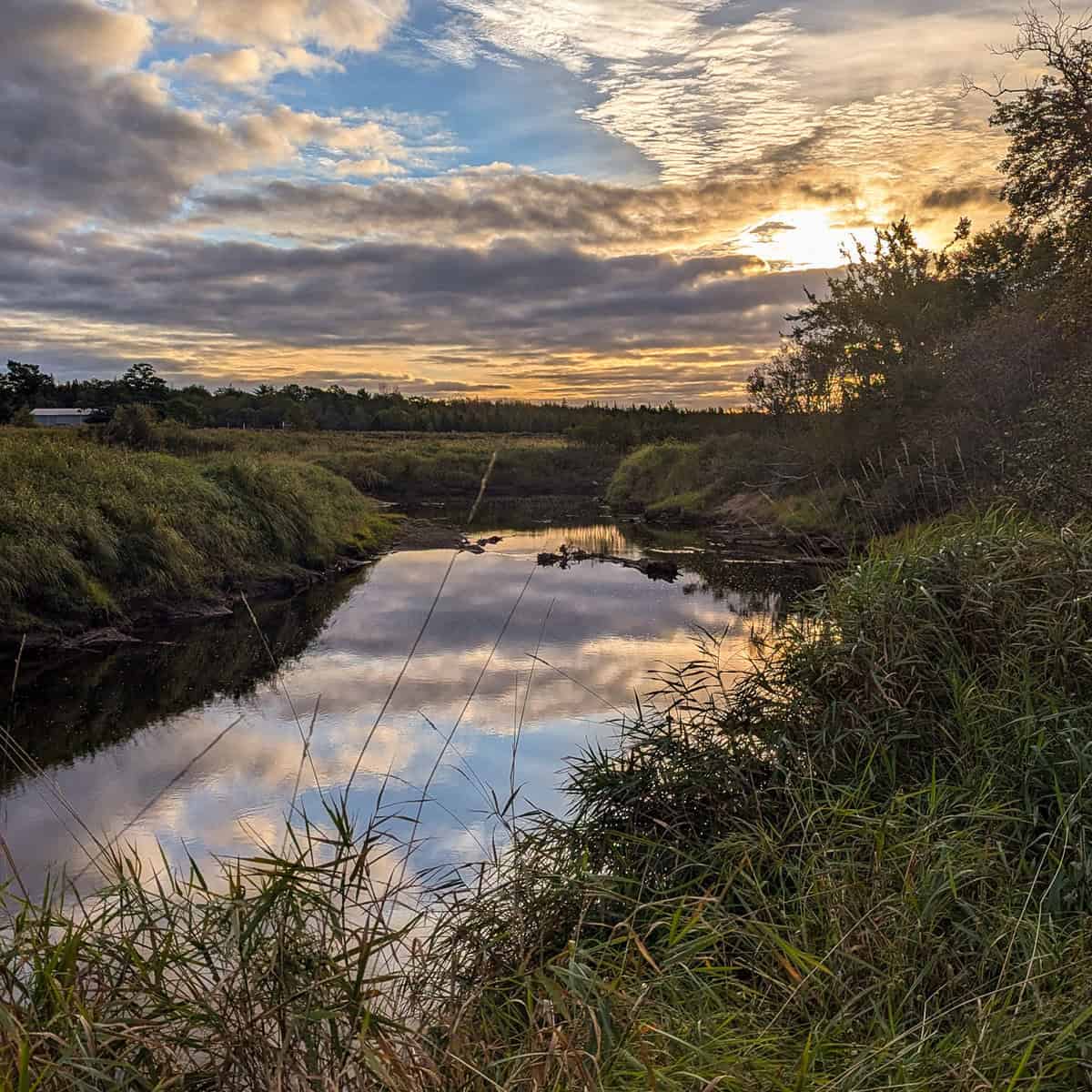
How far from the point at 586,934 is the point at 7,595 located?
11.6 meters

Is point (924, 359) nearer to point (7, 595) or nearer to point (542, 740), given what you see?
point (542, 740)

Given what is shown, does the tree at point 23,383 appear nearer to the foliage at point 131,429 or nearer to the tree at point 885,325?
the foliage at point 131,429

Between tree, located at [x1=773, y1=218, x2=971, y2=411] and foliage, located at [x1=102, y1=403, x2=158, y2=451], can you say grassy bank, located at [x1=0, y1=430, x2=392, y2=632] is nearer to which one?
foliage, located at [x1=102, y1=403, x2=158, y2=451]

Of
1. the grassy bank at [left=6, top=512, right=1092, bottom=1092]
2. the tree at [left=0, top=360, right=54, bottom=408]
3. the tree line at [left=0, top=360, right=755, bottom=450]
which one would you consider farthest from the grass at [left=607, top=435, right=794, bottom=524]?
the tree at [left=0, top=360, right=54, bottom=408]

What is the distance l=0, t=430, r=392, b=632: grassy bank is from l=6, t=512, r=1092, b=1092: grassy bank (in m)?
9.40

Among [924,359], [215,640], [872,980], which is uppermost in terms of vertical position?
[924,359]

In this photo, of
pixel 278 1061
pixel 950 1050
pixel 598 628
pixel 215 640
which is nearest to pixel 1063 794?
pixel 950 1050

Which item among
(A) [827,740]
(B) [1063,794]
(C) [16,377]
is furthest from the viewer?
(C) [16,377]

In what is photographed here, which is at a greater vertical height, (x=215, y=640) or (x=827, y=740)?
(x=827, y=740)

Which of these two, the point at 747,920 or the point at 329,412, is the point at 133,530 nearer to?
the point at 747,920

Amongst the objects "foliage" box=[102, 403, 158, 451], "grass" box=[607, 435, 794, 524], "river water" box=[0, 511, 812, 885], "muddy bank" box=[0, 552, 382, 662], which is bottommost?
"river water" box=[0, 511, 812, 885]

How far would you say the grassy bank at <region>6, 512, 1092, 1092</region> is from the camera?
2.84m

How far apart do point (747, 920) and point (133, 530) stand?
1526 cm

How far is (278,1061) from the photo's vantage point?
2664mm
